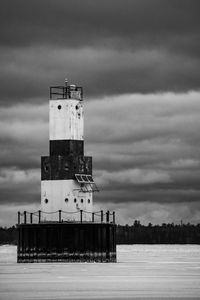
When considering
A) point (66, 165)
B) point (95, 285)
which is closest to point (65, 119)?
point (66, 165)

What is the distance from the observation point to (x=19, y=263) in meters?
77.9

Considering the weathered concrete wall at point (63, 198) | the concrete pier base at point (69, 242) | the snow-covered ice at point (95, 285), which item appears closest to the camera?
the snow-covered ice at point (95, 285)

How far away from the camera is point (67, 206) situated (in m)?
78.6

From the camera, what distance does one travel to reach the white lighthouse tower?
258 ft

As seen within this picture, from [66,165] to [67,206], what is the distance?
119 inches

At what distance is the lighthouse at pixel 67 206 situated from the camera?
7650cm

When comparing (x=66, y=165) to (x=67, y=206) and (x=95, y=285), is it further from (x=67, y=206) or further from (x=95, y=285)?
(x=95, y=285)

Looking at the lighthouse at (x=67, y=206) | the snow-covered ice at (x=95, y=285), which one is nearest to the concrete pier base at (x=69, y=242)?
the lighthouse at (x=67, y=206)

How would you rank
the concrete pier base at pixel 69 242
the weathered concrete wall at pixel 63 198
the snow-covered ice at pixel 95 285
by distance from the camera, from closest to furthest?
the snow-covered ice at pixel 95 285
the concrete pier base at pixel 69 242
the weathered concrete wall at pixel 63 198

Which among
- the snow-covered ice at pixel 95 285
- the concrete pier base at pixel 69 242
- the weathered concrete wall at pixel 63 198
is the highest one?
the weathered concrete wall at pixel 63 198

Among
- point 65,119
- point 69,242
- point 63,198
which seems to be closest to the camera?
point 69,242

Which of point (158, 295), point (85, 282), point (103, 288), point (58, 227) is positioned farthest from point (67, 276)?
point (58, 227)

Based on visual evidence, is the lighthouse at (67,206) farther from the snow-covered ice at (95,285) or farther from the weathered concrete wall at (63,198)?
the snow-covered ice at (95,285)

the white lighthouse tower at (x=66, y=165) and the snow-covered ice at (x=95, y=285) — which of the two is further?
the white lighthouse tower at (x=66, y=165)
